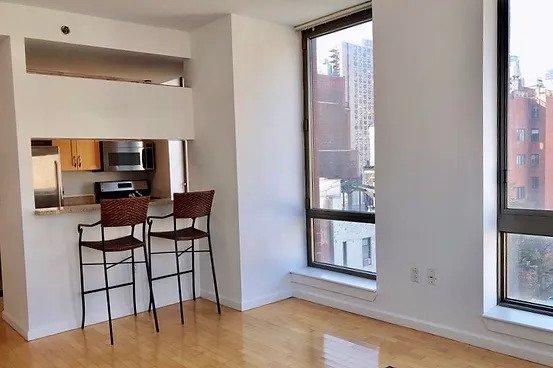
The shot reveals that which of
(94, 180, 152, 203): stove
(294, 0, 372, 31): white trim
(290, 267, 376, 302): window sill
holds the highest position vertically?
(294, 0, 372, 31): white trim

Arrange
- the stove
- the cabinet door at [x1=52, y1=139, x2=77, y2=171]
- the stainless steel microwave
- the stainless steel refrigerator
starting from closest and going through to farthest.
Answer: the stainless steel refrigerator
the cabinet door at [x1=52, y1=139, x2=77, y2=171]
the stainless steel microwave
the stove

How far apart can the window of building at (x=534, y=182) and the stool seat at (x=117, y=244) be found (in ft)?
9.33

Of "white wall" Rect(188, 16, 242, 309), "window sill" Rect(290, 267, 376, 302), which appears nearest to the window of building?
"window sill" Rect(290, 267, 376, 302)

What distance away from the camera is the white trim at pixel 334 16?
13.2 ft

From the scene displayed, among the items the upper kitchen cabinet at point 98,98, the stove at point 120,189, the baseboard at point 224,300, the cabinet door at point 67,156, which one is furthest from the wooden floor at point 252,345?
the stove at point 120,189

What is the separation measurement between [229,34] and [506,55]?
2.20m

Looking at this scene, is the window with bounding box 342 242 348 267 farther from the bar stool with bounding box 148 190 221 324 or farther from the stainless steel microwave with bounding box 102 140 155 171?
the stainless steel microwave with bounding box 102 140 155 171

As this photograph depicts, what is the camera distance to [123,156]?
6.60 meters

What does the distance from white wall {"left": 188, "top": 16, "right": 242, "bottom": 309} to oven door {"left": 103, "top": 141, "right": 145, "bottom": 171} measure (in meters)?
2.30

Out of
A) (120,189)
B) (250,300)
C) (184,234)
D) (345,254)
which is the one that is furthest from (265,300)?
(120,189)

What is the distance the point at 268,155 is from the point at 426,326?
1972mm

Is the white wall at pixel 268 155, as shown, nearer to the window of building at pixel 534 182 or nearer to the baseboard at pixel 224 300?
the baseboard at pixel 224 300

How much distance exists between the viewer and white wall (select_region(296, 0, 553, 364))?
10.6 feet

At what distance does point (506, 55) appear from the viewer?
10.7ft
